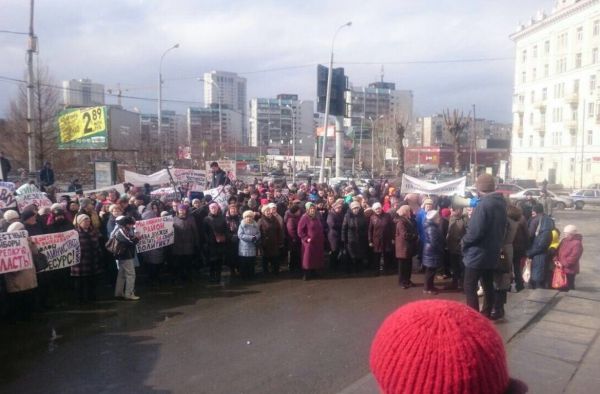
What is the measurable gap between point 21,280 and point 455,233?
24.1 feet

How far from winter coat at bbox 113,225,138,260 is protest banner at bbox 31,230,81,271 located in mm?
679

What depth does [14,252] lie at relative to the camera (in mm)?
7250

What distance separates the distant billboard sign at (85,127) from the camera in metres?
22.9

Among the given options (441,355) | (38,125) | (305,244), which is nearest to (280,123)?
(38,125)

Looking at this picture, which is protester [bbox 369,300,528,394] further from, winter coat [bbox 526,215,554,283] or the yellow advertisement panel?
the yellow advertisement panel

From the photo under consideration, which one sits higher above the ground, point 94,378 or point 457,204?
point 457,204

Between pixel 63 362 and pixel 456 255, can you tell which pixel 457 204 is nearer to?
pixel 456 255

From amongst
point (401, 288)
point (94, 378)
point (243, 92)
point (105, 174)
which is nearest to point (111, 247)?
point (94, 378)

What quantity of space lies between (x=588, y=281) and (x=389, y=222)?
3945 millimetres

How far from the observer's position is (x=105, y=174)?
1875 centimetres

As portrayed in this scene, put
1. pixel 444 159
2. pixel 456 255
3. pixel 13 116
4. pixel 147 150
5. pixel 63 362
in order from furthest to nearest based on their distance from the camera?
pixel 444 159, pixel 147 150, pixel 13 116, pixel 456 255, pixel 63 362

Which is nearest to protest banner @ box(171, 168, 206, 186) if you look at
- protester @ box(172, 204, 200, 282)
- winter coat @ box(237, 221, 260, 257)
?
protester @ box(172, 204, 200, 282)

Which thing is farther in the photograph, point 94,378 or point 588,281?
point 588,281

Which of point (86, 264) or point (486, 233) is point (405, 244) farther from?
point (86, 264)
